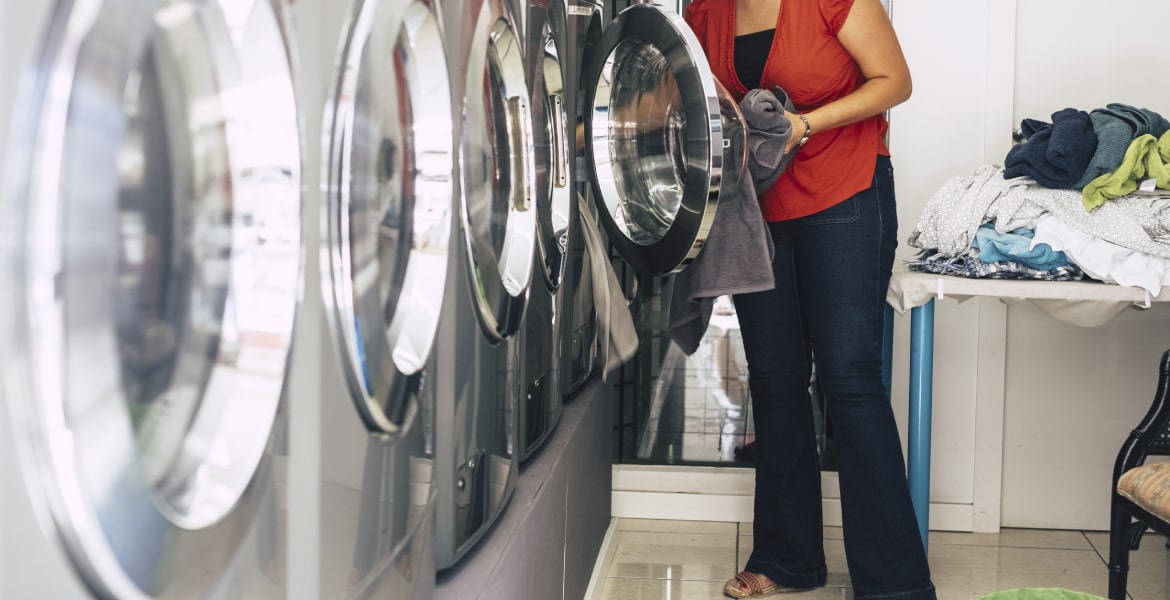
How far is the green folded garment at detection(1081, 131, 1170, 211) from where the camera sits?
201 cm

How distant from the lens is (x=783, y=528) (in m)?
2.17

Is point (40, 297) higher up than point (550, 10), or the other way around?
point (550, 10)

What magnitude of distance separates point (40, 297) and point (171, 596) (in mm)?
174

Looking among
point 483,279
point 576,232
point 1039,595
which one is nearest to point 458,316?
point 483,279

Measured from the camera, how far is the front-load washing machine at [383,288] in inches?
26.6

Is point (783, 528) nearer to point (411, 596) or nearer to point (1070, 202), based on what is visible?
point (1070, 202)

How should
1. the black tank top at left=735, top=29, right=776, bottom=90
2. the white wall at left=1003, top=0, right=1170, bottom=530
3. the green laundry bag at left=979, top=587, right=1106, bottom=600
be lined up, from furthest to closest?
the white wall at left=1003, top=0, right=1170, bottom=530 < the black tank top at left=735, top=29, right=776, bottom=90 < the green laundry bag at left=979, top=587, right=1106, bottom=600

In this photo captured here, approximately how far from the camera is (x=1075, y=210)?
2031 millimetres

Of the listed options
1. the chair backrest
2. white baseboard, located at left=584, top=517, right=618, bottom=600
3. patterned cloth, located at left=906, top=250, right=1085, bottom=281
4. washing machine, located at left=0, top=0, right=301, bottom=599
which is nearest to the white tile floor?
white baseboard, located at left=584, top=517, right=618, bottom=600

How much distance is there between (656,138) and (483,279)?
32.9 inches

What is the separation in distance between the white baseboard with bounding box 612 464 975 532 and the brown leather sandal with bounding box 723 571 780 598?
0.48 m

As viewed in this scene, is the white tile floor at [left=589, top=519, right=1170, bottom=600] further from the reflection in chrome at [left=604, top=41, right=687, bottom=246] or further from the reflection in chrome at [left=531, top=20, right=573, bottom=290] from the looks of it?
the reflection in chrome at [left=531, top=20, right=573, bottom=290]

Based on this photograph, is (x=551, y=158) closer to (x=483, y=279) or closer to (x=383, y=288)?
(x=483, y=279)

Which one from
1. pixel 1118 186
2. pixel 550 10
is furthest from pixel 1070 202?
pixel 550 10
